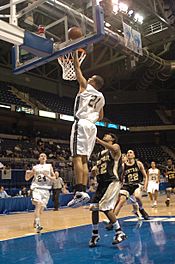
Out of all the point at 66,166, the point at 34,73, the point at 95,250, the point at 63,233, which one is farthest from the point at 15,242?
the point at 34,73

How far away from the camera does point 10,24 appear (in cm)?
611

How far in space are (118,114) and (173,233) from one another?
26.2 m

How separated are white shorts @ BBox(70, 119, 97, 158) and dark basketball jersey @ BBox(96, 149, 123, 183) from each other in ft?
5.95

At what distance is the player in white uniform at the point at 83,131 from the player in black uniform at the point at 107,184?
1.34m

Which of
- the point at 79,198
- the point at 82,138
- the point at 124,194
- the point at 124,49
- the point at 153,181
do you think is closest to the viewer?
the point at 79,198

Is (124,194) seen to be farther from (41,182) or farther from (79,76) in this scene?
Result: (79,76)

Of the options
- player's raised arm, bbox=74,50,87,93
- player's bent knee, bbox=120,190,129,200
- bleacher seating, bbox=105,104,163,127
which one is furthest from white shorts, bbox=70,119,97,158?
bleacher seating, bbox=105,104,163,127

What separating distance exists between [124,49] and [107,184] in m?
10.5

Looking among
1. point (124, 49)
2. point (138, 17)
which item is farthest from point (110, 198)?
point (138, 17)

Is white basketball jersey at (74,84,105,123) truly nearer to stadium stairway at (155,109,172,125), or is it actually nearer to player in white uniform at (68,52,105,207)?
player in white uniform at (68,52,105,207)

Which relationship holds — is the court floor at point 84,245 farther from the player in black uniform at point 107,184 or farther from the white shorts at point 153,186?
the white shorts at point 153,186

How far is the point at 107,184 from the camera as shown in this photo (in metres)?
6.19

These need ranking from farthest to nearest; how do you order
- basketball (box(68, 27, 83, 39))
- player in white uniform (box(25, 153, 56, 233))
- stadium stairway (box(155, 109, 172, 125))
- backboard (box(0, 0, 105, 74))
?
stadium stairway (box(155, 109, 172, 125)), player in white uniform (box(25, 153, 56, 233)), basketball (box(68, 27, 83, 39)), backboard (box(0, 0, 105, 74))

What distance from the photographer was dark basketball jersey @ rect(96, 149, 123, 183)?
6.20 m
